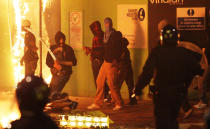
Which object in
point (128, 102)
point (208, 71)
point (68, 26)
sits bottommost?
point (128, 102)

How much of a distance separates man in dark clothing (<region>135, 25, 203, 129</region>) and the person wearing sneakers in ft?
14.8

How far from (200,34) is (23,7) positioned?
461 centimetres

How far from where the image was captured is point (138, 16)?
Result: 1299 centimetres

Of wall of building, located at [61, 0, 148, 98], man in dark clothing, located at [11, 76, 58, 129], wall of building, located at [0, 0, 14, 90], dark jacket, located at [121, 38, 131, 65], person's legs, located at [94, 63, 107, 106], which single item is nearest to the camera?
man in dark clothing, located at [11, 76, 58, 129]

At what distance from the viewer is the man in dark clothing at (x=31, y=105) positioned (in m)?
4.25

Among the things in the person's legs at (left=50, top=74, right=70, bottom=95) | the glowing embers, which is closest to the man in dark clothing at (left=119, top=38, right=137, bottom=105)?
the person's legs at (left=50, top=74, right=70, bottom=95)

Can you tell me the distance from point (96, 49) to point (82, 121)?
387 cm

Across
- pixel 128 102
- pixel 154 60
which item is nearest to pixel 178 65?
pixel 154 60

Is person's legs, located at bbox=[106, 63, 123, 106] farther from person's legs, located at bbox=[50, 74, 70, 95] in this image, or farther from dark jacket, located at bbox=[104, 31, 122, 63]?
person's legs, located at bbox=[50, 74, 70, 95]

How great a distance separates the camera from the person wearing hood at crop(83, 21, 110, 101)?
40.3ft

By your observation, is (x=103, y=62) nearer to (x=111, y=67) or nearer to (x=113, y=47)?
(x=111, y=67)

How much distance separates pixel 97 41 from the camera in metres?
12.3

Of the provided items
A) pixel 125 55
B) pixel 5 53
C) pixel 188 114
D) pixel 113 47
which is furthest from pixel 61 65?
pixel 5 53

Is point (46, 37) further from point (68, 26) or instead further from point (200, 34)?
point (200, 34)
